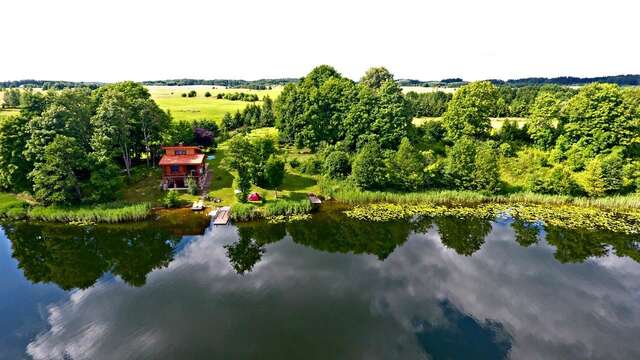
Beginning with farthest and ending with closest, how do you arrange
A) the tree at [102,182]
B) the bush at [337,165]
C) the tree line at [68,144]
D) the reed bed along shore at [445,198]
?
1. the bush at [337,165]
2. the reed bed along shore at [445,198]
3. the tree at [102,182]
4. the tree line at [68,144]

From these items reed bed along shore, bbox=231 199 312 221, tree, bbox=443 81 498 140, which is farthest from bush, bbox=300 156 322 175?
tree, bbox=443 81 498 140

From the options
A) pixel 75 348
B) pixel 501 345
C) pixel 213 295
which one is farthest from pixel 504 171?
pixel 75 348

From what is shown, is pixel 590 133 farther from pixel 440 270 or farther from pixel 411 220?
pixel 440 270

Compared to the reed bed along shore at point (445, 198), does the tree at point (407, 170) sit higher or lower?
higher

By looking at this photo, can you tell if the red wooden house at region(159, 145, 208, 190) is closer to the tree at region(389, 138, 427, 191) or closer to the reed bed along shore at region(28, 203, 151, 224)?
the reed bed along shore at region(28, 203, 151, 224)

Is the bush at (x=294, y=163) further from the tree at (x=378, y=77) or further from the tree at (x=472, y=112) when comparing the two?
the tree at (x=378, y=77)

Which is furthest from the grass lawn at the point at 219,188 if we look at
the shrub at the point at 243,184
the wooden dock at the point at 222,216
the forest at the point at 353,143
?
the shrub at the point at 243,184
